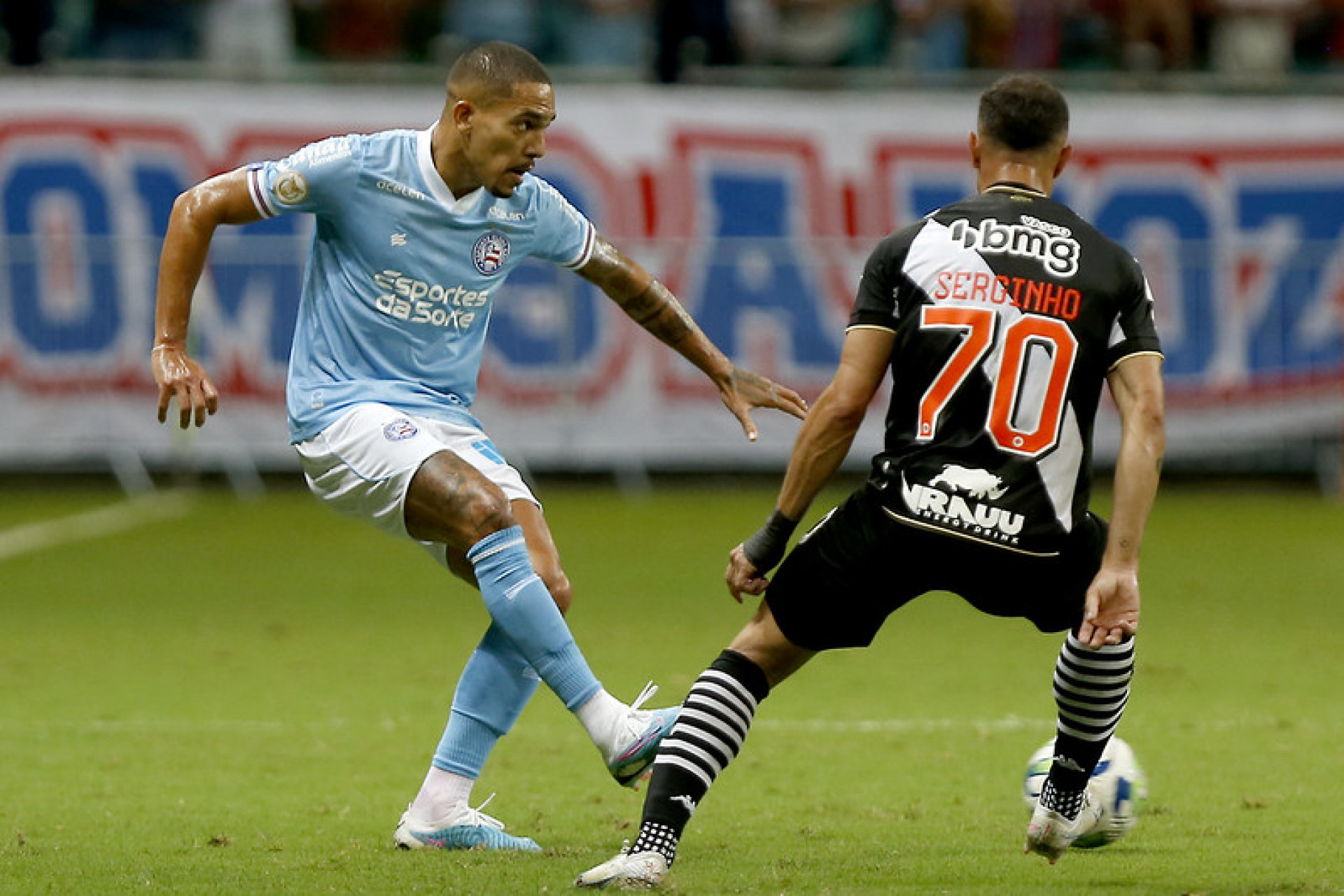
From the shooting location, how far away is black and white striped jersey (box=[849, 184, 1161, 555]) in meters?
Answer: 5.57

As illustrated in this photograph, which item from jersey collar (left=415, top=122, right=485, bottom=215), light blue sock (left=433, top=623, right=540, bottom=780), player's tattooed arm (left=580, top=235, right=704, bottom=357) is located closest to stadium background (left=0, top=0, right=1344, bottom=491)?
player's tattooed arm (left=580, top=235, right=704, bottom=357)

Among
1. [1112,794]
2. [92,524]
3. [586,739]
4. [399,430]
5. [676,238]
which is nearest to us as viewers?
[1112,794]

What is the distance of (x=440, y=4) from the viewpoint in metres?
19.5

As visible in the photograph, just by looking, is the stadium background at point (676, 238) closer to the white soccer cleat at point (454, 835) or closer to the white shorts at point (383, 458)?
the white shorts at point (383, 458)

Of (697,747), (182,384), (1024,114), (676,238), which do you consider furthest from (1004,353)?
(676,238)

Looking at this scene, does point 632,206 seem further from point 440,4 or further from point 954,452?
point 954,452

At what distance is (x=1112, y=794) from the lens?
20.9 ft

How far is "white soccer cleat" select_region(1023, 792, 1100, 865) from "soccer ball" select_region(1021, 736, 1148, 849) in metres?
0.20

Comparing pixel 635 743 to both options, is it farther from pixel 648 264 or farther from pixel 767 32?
pixel 767 32

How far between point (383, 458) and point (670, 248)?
11.4m

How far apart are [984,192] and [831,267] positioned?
12.0 metres

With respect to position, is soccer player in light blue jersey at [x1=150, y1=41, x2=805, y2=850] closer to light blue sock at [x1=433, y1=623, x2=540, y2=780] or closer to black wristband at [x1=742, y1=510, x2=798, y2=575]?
light blue sock at [x1=433, y1=623, x2=540, y2=780]

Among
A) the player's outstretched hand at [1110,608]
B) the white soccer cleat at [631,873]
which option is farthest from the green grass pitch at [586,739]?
the player's outstretched hand at [1110,608]

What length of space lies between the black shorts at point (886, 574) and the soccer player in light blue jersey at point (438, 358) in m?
0.74
